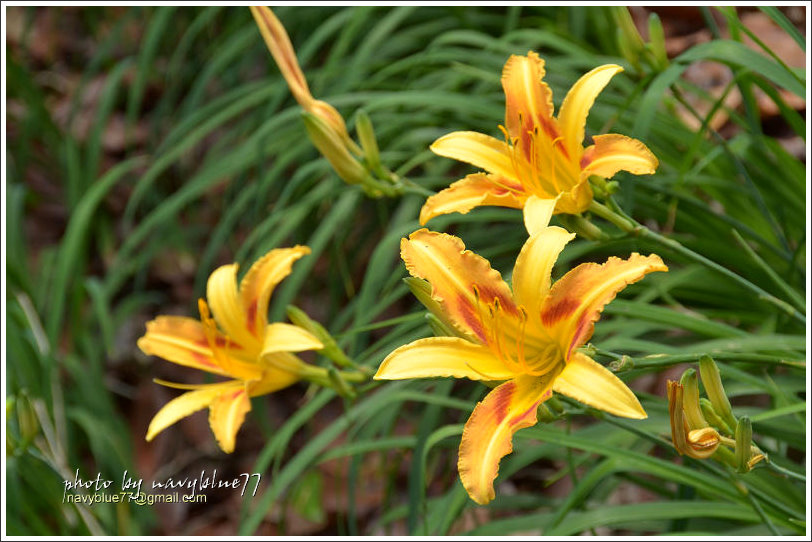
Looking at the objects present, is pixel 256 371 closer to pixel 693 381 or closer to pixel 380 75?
pixel 693 381

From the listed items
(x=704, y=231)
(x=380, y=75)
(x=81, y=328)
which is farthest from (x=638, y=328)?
(x=81, y=328)

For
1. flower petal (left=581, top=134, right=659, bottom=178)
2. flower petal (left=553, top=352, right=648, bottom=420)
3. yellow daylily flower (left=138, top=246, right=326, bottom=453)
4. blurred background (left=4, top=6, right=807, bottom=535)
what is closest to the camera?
flower petal (left=553, top=352, right=648, bottom=420)

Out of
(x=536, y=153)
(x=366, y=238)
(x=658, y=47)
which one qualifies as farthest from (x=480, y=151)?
(x=366, y=238)

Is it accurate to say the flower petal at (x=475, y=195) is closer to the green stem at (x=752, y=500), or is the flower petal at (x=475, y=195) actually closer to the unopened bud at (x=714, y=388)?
the unopened bud at (x=714, y=388)

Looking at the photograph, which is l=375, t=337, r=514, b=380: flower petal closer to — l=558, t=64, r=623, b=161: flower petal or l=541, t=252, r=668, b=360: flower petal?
l=541, t=252, r=668, b=360: flower petal

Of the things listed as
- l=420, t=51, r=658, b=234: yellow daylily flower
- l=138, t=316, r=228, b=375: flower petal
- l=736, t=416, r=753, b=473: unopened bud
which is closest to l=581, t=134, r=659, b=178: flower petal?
l=420, t=51, r=658, b=234: yellow daylily flower

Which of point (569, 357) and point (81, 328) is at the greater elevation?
point (569, 357)
